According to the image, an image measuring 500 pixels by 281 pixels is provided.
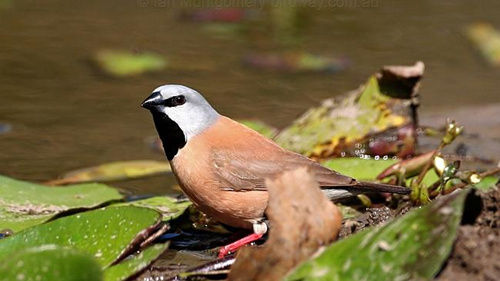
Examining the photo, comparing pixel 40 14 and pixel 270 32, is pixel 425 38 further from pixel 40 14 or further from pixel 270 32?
pixel 40 14

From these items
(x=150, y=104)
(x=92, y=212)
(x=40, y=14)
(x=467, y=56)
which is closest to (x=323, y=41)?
(x=467, y=56)

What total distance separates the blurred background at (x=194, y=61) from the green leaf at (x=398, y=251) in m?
3.18

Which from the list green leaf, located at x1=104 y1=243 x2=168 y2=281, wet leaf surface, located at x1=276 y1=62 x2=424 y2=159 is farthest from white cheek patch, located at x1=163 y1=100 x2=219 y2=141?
wet leaf surface, located at x1=276 y1=62 x2=424 y2=159

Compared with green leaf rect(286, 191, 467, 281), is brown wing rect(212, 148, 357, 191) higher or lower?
lower

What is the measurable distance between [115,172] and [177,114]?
1647 millimetres

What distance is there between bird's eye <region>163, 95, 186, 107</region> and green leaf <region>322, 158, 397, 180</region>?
3.63 ft

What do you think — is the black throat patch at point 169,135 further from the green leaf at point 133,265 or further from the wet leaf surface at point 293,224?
the wet leaf surface at point 293,224

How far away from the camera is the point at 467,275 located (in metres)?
3.35

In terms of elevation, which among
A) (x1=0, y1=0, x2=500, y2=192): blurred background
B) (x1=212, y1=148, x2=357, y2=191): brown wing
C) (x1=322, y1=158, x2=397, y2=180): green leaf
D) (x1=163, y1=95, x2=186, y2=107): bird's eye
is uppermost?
(x1=163, y1=95, x2=186, y2=107): bird's eye

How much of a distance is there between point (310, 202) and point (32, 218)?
1.95 meters

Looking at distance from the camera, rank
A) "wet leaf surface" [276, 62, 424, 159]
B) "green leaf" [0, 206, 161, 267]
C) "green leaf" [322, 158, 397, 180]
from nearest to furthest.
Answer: "green leaf" [0, 206, 161, 267], "green leaf" [322, 158, 397, 180], "wet leaf surface" [276, 62, 424, 159]

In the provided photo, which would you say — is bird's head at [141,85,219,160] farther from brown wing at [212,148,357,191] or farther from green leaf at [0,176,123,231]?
green leaf at [0,176,123,231]

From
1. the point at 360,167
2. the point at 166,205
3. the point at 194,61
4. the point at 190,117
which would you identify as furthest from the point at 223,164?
the point at 194,61

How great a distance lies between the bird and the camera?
4.84 m
